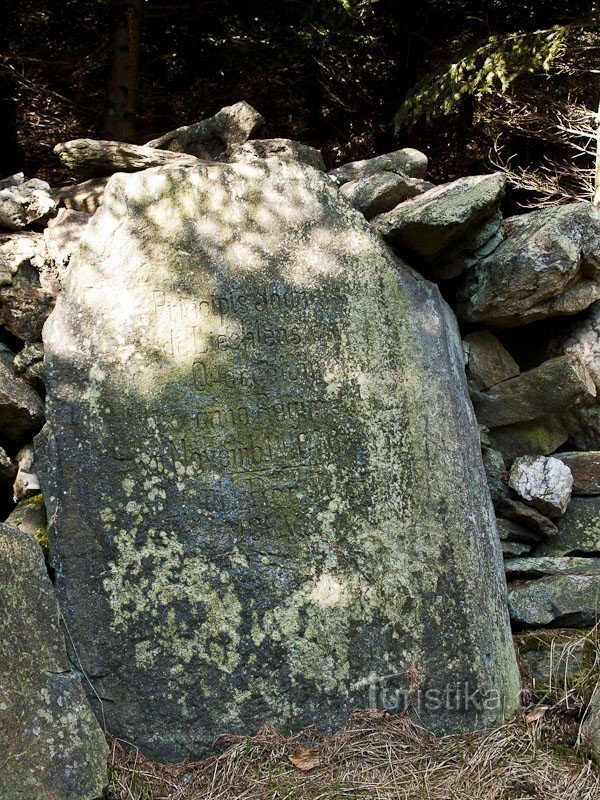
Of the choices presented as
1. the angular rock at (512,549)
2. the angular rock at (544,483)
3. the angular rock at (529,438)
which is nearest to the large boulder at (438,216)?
the angular rock at (529,438)

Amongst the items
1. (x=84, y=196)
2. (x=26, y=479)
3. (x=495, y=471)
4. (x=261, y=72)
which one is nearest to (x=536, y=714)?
(x=495, y=471)

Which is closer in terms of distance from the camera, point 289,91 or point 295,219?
point 295,219

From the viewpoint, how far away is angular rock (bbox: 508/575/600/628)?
3.62 metres

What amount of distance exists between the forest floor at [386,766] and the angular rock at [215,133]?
119 inches

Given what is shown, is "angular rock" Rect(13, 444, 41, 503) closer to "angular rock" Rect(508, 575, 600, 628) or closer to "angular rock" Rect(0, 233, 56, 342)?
"angular rock" Rect(0, 233, 56, 342)

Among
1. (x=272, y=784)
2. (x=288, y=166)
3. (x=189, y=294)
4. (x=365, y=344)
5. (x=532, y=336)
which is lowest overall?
(x=272, y=784)

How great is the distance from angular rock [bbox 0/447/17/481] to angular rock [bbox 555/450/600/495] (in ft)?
8.81

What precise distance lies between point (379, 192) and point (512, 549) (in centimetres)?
185

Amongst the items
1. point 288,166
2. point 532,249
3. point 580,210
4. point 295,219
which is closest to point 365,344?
point 295,219

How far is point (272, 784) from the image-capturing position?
2.95 meters

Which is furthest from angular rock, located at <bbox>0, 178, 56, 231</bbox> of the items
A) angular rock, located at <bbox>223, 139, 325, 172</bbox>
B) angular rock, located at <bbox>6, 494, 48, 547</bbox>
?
angular rock, located at <bbox>6, 494, 48, 547</bbox>

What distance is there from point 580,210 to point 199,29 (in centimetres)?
387

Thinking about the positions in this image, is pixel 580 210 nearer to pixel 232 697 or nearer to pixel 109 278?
pixel 109 278

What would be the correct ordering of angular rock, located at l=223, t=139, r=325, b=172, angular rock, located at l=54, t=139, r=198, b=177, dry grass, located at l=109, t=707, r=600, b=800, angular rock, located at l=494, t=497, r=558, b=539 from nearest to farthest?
dry grass, located at l=109, t=707, r=600, b=800, angular rock, located at l=494, t=497, r=558, b=539, angular rock, located at l=54, t=139, r=198, b=177, angular rock, located at l=223, t=139, r=325, b=172
